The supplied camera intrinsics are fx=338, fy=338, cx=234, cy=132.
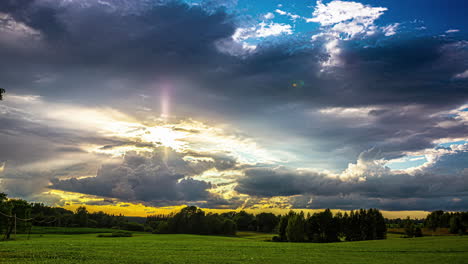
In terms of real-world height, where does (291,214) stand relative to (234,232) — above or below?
above

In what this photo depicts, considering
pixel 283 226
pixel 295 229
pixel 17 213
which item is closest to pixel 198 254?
pixel 17 213

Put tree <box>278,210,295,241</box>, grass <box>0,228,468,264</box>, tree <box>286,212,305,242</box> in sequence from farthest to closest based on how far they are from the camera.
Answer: tree <box>278,210,295,241</box>
tree <box>286,212,305,242</box>
grass <box>0,228,468,264</box>

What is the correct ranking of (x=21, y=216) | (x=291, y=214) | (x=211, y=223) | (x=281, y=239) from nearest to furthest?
(x=21, y=216)
(x=281, y=239)
(x=291, y=214)
(x=211, y=223)

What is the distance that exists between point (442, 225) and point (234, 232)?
116m

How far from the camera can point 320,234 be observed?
155625 mm

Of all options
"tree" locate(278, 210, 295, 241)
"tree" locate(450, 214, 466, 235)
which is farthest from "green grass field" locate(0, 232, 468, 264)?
"tree" locate(450, 214, 466, 235)

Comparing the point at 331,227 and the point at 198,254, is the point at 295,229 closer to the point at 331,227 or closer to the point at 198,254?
the point at 331,227

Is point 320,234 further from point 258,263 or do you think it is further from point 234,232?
point 258,263

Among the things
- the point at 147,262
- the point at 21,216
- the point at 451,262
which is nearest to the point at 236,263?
the point at 147,262

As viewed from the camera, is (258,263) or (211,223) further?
(211,223)

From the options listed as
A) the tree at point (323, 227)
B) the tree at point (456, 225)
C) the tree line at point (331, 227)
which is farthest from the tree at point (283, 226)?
the tree at point (456, 225)

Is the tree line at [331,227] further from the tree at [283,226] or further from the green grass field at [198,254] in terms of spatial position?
the green grass field at [198,254]

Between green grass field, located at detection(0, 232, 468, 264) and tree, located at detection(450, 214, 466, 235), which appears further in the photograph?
tree, located at detection(450, 214, 466, 235)

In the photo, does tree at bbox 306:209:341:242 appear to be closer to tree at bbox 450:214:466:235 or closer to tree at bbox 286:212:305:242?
tree at bbox 286:212:305:242
